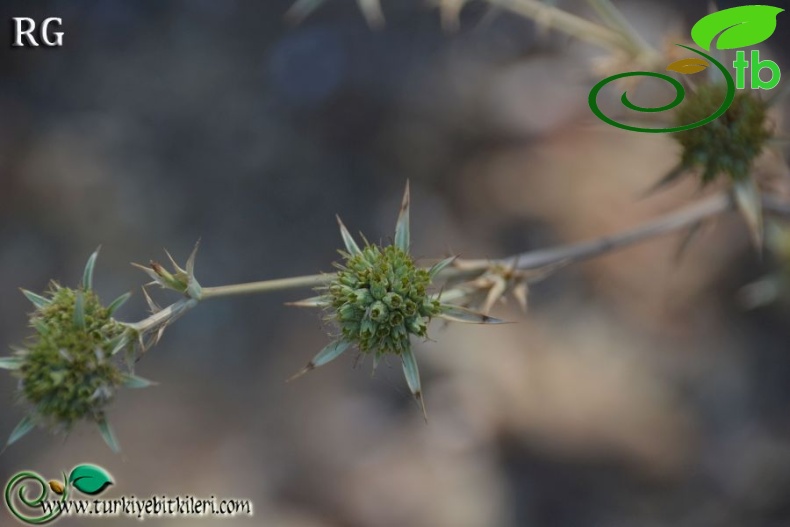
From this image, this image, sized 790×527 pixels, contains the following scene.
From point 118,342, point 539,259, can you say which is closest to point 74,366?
point 118,342

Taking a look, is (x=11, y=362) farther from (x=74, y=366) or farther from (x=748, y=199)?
(x=748, y=199)

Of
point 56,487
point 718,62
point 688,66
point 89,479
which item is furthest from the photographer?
point 89,479

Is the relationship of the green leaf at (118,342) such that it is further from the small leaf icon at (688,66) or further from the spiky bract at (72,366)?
the small leaf icon at (688,66)

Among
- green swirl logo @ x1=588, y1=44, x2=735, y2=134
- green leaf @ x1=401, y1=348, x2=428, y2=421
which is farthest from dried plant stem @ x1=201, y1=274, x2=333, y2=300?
green swirl logo @ x1=588, y1=44, x2=735, y2=134

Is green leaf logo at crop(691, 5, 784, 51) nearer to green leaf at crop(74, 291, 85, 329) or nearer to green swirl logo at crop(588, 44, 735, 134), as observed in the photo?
green swirl logo at crop(588, 44, 735, 134)

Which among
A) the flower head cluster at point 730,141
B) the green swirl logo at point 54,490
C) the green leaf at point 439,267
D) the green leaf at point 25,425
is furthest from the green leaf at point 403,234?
the green swirl logo at point 54,490

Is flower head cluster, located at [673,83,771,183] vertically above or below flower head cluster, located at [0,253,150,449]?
above
